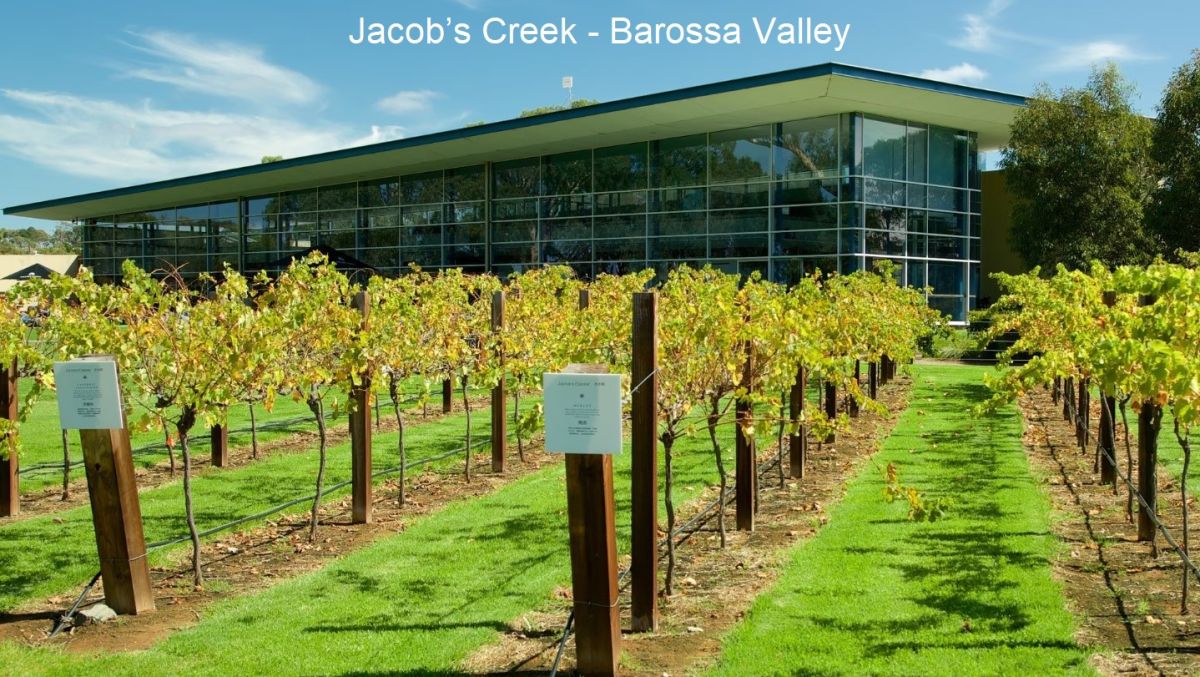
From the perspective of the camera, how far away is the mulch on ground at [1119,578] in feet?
17.4

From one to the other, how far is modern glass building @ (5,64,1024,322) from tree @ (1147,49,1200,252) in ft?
12.7

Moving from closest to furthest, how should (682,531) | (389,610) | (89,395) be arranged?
(89,395), (389,610), (682,531)

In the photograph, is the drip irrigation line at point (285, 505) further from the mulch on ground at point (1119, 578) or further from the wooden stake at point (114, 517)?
the mulch on ground at point (1119, 578)

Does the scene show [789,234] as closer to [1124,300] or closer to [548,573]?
[1124,300]

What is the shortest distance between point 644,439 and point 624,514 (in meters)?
3.68

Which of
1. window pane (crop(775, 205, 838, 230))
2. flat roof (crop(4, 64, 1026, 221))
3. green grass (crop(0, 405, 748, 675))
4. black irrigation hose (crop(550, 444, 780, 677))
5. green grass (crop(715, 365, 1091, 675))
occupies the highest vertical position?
flat roof (crop(4, 64, 1026, 221))

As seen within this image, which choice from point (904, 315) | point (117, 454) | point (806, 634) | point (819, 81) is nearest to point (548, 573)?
point (806, 634)

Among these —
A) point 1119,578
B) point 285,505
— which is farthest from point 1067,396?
point 285,505

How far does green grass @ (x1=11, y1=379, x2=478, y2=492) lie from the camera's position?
11.5 metres

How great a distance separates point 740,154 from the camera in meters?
30.5

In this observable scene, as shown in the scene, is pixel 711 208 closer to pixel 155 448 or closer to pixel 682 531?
pixel 155 448

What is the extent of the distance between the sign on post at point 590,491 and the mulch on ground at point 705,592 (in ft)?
0.98

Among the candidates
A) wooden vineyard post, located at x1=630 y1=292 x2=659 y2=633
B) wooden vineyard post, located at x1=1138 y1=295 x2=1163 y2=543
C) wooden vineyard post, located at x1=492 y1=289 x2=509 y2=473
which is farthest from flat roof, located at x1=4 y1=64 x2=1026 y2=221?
wooden vineyard post, located at x1=630 y1=292 x2=659 y2=633

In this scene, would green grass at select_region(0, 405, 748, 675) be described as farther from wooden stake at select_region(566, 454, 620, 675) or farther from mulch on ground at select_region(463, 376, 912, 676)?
wooden stake at select_region(566, 454, 620, 675)
